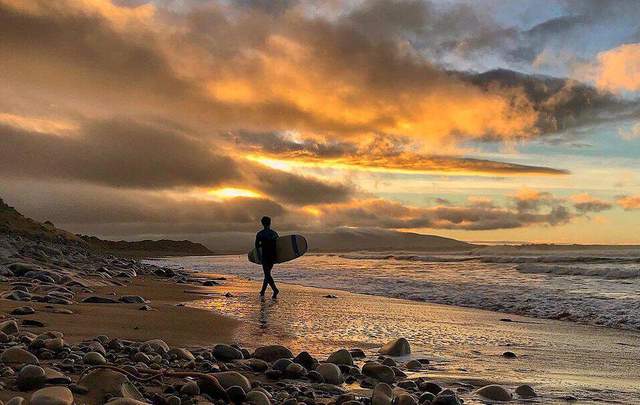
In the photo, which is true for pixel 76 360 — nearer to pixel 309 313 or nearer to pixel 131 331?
pixel 131 331

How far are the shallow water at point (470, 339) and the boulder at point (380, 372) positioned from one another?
1.74 feet

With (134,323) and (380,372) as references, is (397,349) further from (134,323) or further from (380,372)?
(134,323)

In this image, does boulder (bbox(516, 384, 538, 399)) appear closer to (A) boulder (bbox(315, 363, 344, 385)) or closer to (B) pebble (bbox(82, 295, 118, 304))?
(A) boulder (bbox(315, 363, 344, 385))

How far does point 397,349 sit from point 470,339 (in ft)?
6.12

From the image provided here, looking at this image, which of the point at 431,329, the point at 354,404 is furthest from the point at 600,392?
the point at 431,329

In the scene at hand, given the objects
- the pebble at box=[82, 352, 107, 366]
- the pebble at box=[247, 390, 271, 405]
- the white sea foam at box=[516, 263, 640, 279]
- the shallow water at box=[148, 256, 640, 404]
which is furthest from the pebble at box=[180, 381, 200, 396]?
the white sea foam at box=[516, 263, 640, 279]

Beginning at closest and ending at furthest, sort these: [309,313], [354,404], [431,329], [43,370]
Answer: [43,370] → [354,404] → [431,329] → [309,313]

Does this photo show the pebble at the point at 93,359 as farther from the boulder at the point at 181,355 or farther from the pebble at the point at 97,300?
the pebble at the point at 97,300

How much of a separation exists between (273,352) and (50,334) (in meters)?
1.98

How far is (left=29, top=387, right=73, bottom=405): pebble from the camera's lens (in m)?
2.83

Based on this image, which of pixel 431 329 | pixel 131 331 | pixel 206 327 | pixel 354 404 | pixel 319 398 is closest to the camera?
pixel 354 404

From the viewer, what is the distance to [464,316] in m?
10.3

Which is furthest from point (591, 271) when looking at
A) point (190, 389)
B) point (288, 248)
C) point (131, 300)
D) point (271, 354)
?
point (190, 389)

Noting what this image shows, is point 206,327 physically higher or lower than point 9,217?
lower
